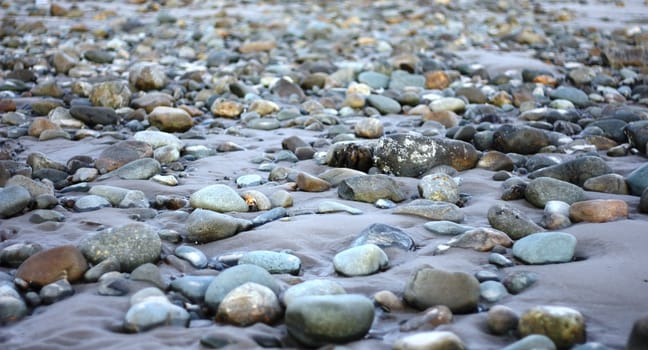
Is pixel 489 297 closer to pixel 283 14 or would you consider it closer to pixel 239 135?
pixel 239 135

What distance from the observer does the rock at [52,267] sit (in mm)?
2166

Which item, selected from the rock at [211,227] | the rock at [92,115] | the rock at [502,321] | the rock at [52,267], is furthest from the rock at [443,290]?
the rock at [92,115]

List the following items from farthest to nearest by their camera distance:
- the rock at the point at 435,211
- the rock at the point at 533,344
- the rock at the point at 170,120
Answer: the rock at the point at 170,120 → the rock at the point at 435,211 → the rock at the point at 533,344

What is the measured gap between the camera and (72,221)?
2.77m

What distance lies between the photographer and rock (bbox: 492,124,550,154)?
3.99 m

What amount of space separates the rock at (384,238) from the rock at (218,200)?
655mm

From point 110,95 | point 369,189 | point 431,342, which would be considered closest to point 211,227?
point 369,189

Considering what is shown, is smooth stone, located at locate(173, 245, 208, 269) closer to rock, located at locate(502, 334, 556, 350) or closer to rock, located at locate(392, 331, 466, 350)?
rock, located at locate(392, 331, 466, 350)

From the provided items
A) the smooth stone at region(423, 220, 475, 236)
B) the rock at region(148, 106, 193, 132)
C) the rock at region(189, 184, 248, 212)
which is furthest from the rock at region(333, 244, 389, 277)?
the rock at region(148, 106, 193, 132)

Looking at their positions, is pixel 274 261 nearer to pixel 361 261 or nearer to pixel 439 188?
pixel 361 261

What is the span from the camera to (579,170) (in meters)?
3.35

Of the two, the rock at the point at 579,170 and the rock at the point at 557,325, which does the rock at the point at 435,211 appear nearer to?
the rock at the point at 579,170

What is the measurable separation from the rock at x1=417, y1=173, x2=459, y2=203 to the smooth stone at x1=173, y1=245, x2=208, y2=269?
1.19 meters

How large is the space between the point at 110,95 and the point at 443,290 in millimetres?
3811
